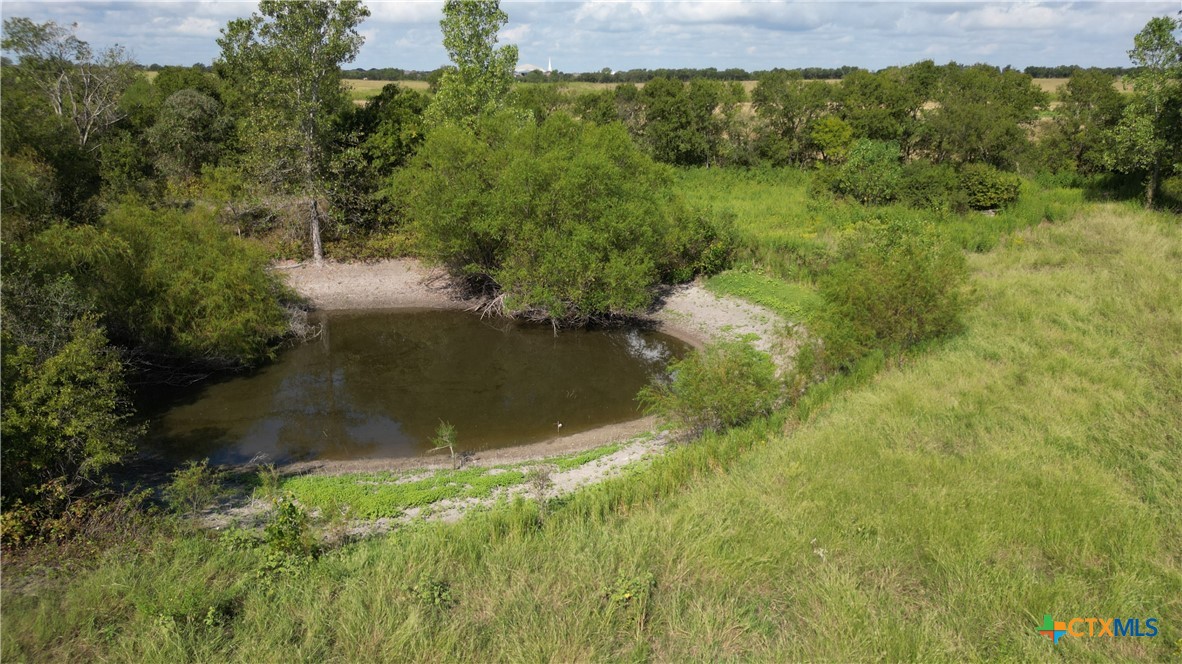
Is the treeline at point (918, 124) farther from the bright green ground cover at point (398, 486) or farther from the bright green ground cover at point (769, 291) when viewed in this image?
the bright green ground cover at point (398, 486)

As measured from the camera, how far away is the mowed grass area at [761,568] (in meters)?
8.03

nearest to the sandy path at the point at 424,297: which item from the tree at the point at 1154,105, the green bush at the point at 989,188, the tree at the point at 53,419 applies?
the tree at the point at 53,419

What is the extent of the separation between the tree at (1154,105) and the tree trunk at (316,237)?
3751cm

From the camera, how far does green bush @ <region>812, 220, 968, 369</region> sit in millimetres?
17844

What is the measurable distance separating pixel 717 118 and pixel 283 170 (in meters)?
30.4

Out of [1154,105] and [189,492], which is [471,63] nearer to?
[189,492]

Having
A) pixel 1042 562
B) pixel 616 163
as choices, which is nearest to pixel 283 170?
pixel 616 163

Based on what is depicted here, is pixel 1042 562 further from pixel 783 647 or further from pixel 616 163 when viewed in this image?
pixel 616 163

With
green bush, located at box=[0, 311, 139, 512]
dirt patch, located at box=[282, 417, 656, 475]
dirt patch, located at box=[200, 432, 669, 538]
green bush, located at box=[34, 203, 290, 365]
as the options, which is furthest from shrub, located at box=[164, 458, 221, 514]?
green bush, located at box=[34, 203, 290, 365]

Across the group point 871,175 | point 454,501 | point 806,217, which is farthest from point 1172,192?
point 454,501

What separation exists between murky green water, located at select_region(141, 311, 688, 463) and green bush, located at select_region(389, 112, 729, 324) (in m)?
1.85

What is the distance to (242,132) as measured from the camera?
1199 inches

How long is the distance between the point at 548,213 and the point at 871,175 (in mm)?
21507

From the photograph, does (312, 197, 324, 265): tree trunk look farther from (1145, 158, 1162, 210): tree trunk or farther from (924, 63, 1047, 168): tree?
(1145, 158, 1162, 210): tree trunk
